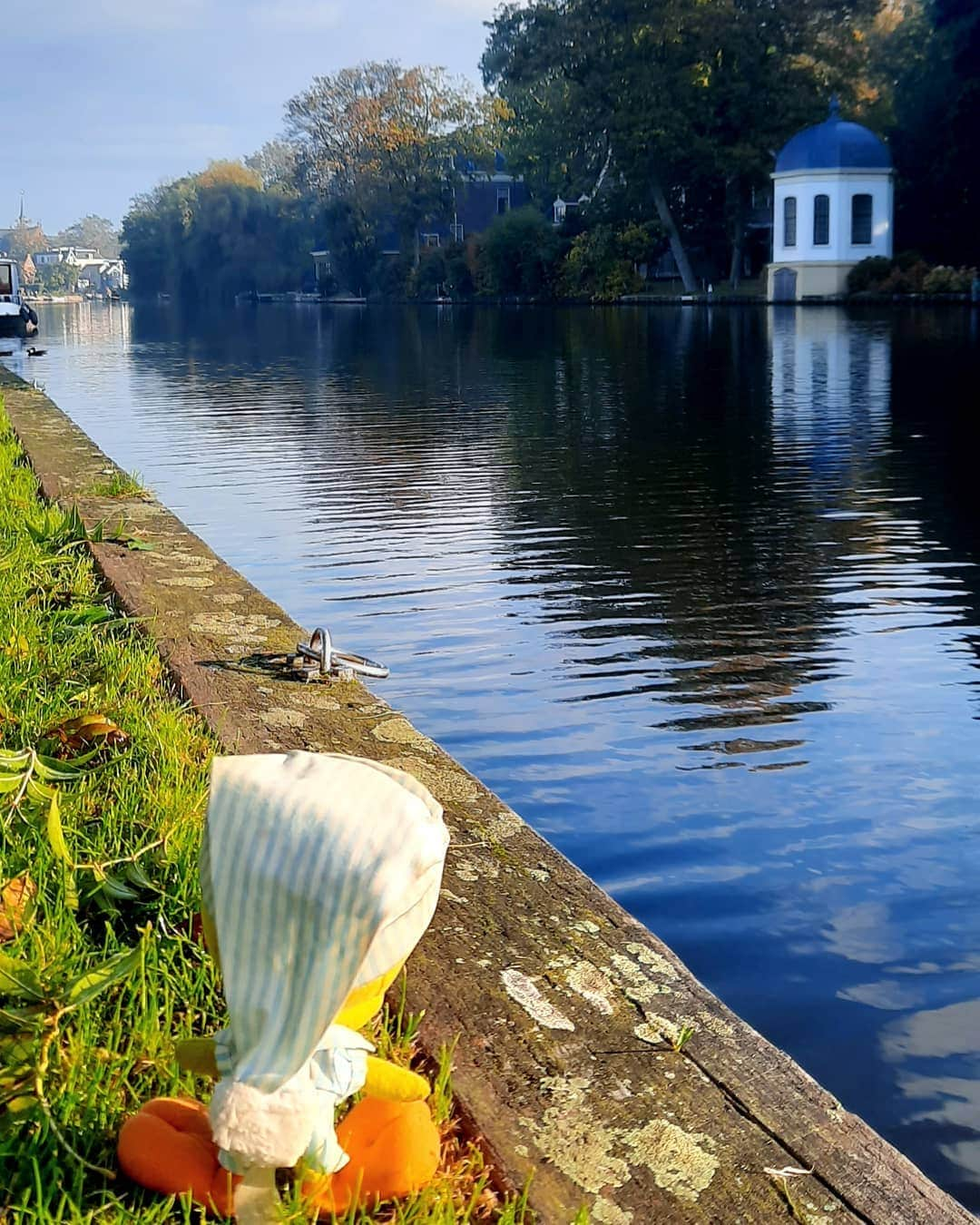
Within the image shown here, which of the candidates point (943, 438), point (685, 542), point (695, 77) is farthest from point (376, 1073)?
point (695, 77)

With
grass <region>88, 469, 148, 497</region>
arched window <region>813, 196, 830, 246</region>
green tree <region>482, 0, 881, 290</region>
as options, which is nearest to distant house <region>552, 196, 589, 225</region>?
green tree <region>482, 0, 881, 290</region>

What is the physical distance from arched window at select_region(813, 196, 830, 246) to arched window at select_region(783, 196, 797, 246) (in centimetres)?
88

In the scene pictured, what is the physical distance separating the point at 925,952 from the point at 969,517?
7.17 meters

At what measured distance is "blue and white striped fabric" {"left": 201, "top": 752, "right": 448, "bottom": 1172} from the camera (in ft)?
4.93

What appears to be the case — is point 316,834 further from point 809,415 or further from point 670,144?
point 670,144

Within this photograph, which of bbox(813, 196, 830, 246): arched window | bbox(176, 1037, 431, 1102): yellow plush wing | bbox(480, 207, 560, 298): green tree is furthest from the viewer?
bbox(480, 207, 560, 298): green tree

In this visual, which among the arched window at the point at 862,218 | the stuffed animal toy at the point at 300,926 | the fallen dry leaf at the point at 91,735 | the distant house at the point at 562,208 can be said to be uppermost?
Answer: the distant house at the point at 562,208

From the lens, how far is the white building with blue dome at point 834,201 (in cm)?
4712

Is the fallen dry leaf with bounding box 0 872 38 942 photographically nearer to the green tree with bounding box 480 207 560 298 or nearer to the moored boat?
the moored boat

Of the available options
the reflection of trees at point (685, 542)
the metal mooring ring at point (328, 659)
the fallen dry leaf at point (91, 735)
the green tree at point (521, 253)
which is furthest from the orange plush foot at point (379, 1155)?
the green tree at point (521, 253)

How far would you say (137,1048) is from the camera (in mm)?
2090

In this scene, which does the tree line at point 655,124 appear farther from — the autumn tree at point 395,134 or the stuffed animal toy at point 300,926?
the stuffed animal toy at point 300,926

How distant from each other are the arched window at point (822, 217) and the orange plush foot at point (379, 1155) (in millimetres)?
48846

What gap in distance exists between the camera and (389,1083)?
174 cm
